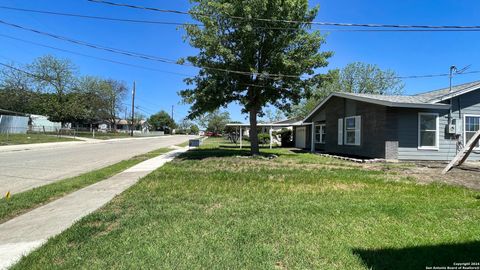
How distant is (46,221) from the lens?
236 inches

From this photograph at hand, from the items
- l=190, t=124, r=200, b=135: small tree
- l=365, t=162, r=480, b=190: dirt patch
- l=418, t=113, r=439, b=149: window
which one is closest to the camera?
l=365, t=162, r=480, b=190: dirt patch

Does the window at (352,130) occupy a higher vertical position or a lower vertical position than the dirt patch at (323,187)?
higher

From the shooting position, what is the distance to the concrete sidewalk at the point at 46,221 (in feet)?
15.0

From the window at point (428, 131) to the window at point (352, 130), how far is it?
3112 mm

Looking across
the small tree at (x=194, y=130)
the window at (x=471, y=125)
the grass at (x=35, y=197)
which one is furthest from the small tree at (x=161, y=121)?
the grass at (x=35, y=197)

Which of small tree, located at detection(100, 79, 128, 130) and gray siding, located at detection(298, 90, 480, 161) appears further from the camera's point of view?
small tree, located at detection(100, 79, 128, 130)

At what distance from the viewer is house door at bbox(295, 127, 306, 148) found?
101 feet

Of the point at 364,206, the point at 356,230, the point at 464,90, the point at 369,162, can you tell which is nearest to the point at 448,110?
the point at 464,90

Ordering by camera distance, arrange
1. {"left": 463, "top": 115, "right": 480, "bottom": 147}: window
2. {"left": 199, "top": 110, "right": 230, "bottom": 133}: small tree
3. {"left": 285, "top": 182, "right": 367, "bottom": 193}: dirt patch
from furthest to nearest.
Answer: {"left": 199, "top": 110, "right": 230, "bottom": 133}: small tree, {"left": 463, "top": 115, "right": 480, "bottom": 147}: window, {"left": 285, "top": 182, "right": 367, "bottom": 193}: dirt patch

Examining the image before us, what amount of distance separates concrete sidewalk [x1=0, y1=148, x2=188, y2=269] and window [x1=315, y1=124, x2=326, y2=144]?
59.7 ft

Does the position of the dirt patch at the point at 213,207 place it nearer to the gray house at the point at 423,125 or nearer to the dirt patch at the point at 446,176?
the dirt patch at the point at 446,176

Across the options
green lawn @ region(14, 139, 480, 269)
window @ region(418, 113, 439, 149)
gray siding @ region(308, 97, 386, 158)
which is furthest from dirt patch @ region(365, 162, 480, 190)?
gray siding @ region(308, 97, 386, 158)

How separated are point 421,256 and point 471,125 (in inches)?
625

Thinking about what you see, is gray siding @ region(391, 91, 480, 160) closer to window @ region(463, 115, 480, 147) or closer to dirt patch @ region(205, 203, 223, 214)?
window @ region(463, 115, 480, 147)
